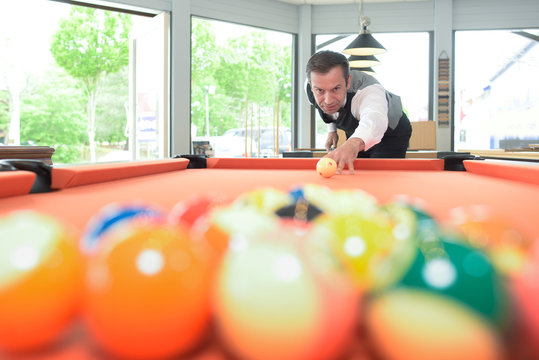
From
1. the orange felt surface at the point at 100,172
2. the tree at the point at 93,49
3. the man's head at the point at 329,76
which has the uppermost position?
the tree at the point at 93,49

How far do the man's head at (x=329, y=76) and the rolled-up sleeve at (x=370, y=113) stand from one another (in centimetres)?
13

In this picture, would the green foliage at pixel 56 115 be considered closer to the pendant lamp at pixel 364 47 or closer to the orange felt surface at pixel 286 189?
the pendant lamp at pixel 364 47

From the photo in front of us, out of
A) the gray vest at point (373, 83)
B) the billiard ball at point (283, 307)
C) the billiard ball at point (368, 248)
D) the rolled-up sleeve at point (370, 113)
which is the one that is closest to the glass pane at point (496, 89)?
the gray vest at point (373, 83)

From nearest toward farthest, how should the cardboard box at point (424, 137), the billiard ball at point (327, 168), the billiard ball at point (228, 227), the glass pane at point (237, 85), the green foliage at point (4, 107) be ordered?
the billiard ball at point (228, 227) → the billiard ball at point (327, 168) → the cardboard box at point (424, 137) → the green foliage at point (4, 107) → the glass pane at point (237, 85)

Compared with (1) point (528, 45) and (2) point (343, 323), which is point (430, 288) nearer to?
(2) point (343, 323)

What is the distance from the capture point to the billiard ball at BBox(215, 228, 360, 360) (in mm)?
391

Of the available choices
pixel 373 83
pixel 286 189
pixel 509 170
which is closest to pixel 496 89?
pixel 373 83

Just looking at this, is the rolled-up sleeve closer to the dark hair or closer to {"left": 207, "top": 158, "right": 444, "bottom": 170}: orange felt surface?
{"left": 207, "top": 158, "right": 444, "bottom": 170}: orange felt surface

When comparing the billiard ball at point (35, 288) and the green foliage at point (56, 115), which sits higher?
the green foliage at point (56, 115)

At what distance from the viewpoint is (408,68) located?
7.47m

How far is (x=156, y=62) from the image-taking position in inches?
Result: 243

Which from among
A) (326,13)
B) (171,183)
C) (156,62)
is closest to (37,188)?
(171,183)

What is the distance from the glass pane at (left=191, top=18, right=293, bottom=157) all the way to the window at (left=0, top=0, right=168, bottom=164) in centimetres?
114

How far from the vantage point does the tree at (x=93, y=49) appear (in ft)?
25.1
